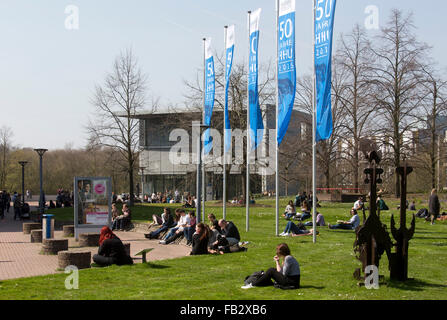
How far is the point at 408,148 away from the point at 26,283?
1146 inches

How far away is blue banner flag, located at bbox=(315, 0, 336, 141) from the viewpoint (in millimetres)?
16531

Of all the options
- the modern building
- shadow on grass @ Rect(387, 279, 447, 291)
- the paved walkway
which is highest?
the modern building

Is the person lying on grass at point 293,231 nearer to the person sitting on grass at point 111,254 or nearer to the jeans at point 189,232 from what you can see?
the jeans at point 189,232

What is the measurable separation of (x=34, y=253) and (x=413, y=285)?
12312mm

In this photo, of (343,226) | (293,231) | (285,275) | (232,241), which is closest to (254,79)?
(293,231)

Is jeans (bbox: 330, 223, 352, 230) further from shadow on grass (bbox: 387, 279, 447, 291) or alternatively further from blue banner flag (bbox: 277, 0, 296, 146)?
shadow on grass (bbox: 387, 279, 447, 291)

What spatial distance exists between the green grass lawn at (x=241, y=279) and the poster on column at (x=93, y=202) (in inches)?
291

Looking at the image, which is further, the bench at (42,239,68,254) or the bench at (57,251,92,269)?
the bench at (42,239,68,254)

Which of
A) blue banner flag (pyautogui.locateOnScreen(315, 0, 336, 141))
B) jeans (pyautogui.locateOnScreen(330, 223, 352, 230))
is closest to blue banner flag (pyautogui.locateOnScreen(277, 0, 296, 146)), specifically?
blue banner flag (pyautogui.locateOnScreen(315, 0, 336, 141))

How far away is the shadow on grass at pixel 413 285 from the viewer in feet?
35.4

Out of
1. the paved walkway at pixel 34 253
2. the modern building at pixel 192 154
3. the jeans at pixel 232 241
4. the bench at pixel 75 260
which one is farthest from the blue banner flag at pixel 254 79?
the modern building at pixel 192 154

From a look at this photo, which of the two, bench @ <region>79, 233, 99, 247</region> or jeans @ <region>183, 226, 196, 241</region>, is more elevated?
jeans @ <region>183, 226, 196, 241</region>
